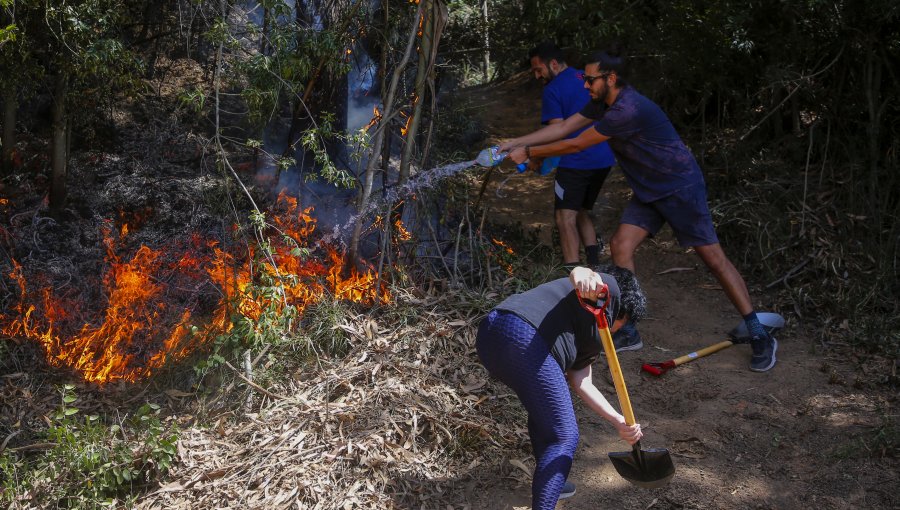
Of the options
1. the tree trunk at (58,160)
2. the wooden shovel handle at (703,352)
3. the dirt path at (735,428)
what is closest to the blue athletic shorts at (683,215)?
the wooden shovel handle at (703,352)

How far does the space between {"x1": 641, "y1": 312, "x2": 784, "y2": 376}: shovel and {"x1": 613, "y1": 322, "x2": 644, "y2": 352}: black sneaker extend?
0.74ft

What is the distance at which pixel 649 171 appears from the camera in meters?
5.56

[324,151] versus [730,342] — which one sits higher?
[324,151]

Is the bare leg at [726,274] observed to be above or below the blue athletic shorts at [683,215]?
below

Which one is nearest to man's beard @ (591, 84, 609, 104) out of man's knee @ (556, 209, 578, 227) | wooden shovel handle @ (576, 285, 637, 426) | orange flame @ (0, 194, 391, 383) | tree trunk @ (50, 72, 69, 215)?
man's knee @ (556, 209, 578, 227)

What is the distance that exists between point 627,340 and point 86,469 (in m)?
3.53

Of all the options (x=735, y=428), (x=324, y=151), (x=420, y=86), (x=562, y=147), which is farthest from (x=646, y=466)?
(x=420, y=86)

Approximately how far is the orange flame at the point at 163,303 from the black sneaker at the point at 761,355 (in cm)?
249

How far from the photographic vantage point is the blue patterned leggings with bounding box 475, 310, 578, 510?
3.70 m

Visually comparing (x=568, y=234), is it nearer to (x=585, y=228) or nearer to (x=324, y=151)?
(x=585, y=228)

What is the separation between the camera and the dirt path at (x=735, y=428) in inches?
183

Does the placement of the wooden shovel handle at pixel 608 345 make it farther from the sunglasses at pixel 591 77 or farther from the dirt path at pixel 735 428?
the sunglasses at pixel 591 77

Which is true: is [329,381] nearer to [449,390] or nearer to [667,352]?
[449,390]

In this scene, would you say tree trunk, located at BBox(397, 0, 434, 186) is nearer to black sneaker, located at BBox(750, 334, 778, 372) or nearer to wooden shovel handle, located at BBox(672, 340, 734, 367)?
wooden shovel handle, located at BBox(672, 340, 734, 367)
